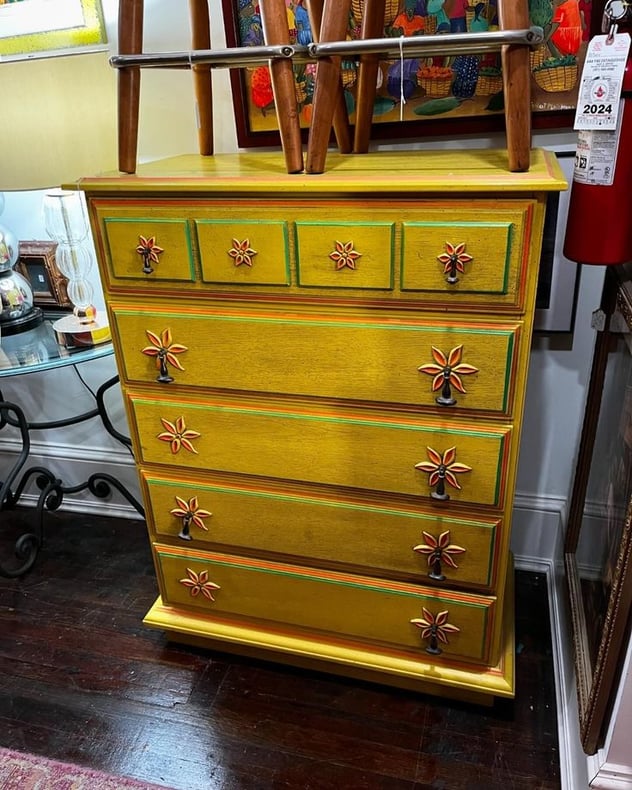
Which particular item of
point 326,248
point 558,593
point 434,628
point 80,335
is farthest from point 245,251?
point 558,593

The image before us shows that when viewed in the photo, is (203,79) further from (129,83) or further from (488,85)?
(488,85)

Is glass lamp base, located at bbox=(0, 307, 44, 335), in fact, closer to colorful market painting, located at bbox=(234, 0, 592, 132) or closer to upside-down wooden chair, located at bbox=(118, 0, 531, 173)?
upside-down wooden chair, located at bbox=(118, 0, 531, 173)

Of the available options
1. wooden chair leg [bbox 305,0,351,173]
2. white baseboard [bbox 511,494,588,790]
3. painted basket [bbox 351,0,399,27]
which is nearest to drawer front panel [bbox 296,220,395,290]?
wooden chair leg [bbox 305,0,351,173]

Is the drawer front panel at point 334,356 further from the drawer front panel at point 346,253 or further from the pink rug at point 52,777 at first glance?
the pink rug at point 52,777

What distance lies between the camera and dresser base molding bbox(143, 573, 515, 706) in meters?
1.40

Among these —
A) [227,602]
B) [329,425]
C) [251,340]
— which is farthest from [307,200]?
[227,602]

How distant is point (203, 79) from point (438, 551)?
1129mm

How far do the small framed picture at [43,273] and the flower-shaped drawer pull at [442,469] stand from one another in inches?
48.6

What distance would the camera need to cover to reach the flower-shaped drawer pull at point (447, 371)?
3.66 feet

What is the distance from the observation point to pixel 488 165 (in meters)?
1.10

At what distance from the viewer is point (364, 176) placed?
1077 millimetres

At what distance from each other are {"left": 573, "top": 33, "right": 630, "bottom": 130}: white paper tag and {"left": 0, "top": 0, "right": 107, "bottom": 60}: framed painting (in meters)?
1.18

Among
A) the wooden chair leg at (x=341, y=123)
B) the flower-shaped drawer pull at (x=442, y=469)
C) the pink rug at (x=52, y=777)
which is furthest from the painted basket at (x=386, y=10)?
the pink rug at (x=52, y=777)

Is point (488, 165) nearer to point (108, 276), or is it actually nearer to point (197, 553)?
point (108, 276)
